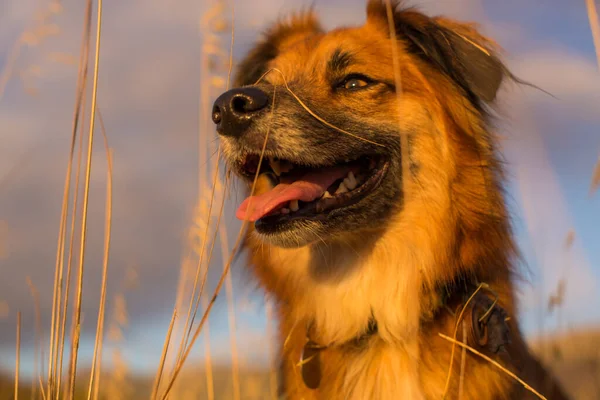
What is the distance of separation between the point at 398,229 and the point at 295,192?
55 centimetres

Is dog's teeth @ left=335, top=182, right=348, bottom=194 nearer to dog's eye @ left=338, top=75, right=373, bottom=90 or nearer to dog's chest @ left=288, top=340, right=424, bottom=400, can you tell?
dog's eye @ left=338, top=75, right=373, bottom=90

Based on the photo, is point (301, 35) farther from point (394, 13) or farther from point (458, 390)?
point (458, 390)

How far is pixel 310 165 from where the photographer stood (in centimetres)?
274

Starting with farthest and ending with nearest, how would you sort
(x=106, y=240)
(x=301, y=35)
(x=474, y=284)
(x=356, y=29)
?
(x=301, y=35)
(x=356, y=29)
(x=474, y=284)
(x=106, y=240)

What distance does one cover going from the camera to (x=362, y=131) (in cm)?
278

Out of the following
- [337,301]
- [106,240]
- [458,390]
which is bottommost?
[458,390]

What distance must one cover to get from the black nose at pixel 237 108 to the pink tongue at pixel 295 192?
0.32 m

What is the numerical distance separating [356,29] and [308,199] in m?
1.14

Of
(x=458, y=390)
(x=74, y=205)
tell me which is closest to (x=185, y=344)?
(x=74, y=205)

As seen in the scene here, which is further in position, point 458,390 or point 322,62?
point 322,62

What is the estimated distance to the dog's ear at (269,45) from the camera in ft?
12.2

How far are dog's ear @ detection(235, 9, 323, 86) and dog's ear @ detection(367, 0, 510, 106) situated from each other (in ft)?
2.48

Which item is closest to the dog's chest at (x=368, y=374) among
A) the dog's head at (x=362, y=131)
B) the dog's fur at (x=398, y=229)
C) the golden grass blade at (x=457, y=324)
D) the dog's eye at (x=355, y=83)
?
the dog's fur at (x=398, y=229)

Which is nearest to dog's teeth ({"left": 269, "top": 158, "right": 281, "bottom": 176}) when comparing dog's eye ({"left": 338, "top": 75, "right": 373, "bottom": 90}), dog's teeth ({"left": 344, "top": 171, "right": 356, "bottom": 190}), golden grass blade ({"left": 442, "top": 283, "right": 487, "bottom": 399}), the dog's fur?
the dog's fur
